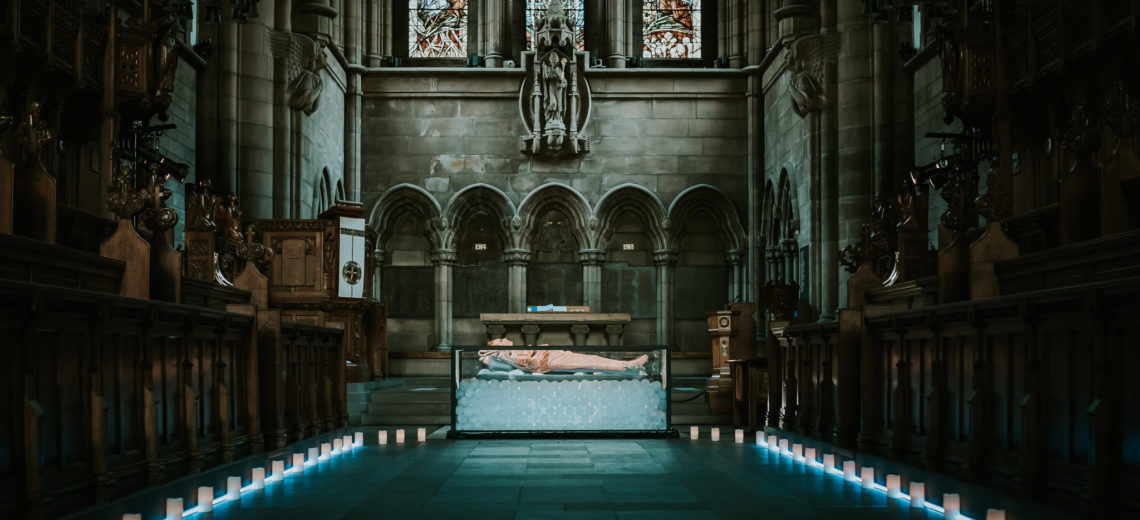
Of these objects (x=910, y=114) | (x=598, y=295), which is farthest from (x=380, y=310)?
(x=910, y=114)

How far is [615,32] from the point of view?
22750mm

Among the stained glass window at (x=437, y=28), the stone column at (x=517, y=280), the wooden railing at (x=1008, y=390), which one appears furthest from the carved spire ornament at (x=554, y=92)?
the wooden railing at (x=1008, y=390)

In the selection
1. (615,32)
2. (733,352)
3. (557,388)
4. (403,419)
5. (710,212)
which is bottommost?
(403,419)

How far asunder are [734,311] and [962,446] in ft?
23.7

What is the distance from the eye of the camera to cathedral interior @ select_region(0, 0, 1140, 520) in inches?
228

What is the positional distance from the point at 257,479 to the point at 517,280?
15509 millimetres

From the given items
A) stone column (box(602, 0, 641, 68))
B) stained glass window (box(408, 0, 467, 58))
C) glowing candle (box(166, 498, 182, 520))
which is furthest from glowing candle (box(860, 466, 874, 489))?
stained glass window (box(408, 0, 467, 58))

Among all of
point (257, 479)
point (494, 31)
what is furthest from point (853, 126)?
point (257, 479)

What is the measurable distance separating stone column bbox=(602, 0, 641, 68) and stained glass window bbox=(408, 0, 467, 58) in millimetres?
2898

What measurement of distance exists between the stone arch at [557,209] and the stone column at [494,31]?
273 centimetres

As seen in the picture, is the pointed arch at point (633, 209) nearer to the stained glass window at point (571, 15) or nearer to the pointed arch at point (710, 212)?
the pointed arch at point (710, 212)

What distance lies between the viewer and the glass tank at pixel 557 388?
1053cm

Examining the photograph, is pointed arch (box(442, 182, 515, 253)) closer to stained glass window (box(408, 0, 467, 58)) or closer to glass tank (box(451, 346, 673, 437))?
stained glass window (box(408, 0, 467, 58))

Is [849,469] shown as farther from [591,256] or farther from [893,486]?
[591,256]
